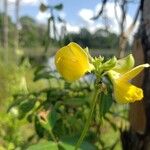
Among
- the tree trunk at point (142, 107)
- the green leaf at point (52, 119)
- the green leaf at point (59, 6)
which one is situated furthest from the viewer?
the green leaf at point (59, 6)

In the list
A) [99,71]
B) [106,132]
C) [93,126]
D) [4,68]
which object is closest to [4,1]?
[4,68]

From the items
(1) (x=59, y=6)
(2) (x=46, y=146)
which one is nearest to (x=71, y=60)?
(2) (x=46, y=146)

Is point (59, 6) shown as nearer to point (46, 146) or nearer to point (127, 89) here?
point (46, 146)

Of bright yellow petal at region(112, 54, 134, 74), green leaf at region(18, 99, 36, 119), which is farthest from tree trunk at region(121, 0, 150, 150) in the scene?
bright yellow petal at region(112, 54, 134, 74)

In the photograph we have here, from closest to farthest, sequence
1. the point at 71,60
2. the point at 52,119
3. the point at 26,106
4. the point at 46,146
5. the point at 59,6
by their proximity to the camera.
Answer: the point at 71,60 < the point at 46,146 < the point at 52,119 < the point at 26,106 < the point at 59,6

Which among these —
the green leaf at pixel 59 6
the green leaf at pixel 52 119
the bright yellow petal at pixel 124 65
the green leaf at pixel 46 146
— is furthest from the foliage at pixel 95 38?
the bright yellow petal at pixel 124 65

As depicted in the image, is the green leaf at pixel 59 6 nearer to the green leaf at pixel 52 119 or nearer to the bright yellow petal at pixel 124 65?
the green leaf at pixel 52 119
